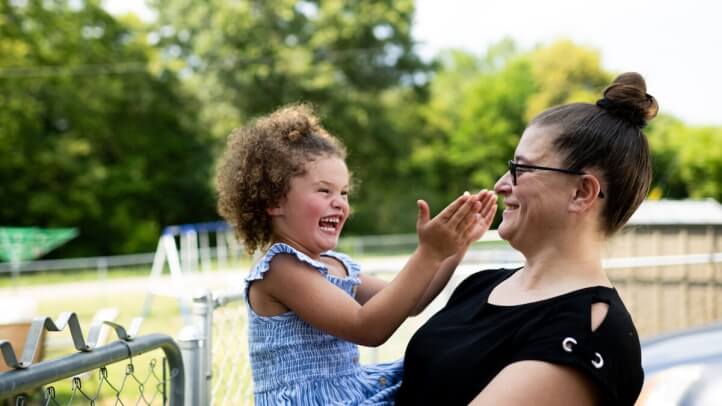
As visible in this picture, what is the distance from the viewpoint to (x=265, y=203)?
2.22 meters

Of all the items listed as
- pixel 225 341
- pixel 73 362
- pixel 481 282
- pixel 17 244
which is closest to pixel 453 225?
pixel 481 282

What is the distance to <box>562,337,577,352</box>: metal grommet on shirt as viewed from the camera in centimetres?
152

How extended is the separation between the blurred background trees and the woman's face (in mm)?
26197

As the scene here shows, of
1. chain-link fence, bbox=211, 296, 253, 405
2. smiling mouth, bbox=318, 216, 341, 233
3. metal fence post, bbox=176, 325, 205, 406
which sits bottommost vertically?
chain-link fence, bbox=211, 296, 253, 405

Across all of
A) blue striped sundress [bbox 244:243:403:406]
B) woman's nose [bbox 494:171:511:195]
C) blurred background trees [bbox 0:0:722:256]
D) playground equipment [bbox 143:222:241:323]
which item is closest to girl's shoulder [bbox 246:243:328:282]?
blue striped sundress [bbox 244:243:403:406]

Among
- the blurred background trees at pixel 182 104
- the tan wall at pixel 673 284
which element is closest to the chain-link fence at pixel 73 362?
the tan wall at pixel 673 284

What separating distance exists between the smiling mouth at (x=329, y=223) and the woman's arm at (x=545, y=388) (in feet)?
2.61

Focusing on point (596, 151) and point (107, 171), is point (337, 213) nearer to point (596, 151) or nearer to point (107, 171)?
point (596, 151)

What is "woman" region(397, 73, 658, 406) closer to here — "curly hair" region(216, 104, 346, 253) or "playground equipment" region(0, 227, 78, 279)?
"curly hair" region(216, 104, 346, 253)

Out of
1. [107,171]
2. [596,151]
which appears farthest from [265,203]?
[107,171]

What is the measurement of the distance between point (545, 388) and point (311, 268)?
76cm

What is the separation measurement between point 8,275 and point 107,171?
11987 millimetres

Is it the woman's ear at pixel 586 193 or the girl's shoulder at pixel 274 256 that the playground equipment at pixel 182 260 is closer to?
the girl's shoulder at pixel 274 256

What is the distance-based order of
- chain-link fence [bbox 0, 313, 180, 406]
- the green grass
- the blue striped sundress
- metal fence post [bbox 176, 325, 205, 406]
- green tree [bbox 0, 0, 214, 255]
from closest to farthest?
chain-link fence [bbox 0, 313, 180, 406] < the blue striped sundress < metal fence post [bbox 176, 325, 205, 406] < the green grass < green tree [bbox 0, 0, 214, 255]
